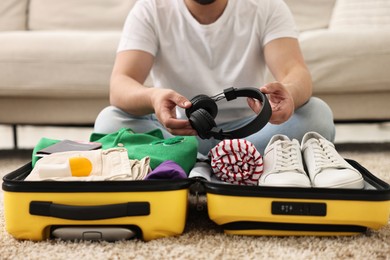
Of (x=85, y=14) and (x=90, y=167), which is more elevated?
(x=85, y=14)

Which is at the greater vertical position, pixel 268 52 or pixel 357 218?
pixel 268 52

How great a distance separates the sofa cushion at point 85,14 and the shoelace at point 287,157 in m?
1.39

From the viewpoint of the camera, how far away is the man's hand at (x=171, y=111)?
37.3 inches

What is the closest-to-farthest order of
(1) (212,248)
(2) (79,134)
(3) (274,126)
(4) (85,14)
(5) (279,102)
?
(1) (212,248) < (5) (279,102) < (3) (274,126) < (4) (85,14) < (2) (79,134)

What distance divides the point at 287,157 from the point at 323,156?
0.06 metres

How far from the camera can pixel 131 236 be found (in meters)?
0.85

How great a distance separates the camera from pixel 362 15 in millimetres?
2111

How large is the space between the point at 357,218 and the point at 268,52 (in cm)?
53

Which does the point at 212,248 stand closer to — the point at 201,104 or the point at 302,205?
the point at 302,205

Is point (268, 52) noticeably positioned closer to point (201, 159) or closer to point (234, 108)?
point (234, 108)

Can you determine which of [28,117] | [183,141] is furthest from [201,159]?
[28,117]

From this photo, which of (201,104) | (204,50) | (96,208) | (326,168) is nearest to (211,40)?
(204,50)

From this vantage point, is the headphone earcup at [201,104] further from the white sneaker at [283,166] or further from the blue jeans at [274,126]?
the blue jeans at [274,126]

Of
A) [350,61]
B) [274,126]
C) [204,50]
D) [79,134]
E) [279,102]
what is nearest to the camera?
[279,102]
